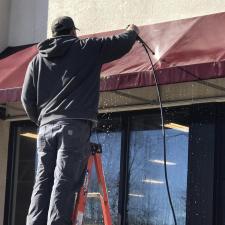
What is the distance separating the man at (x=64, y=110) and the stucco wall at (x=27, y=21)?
4.52m

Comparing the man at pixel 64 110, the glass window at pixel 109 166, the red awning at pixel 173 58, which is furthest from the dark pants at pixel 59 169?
the glass window at pixel 109 166

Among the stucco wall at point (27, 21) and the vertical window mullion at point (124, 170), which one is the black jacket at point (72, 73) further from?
the stucco wall at point (27, 21)

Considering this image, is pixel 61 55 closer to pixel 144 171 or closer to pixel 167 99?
pixel 167 99

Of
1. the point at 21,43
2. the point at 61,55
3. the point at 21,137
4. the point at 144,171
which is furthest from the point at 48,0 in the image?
the point at 61,55

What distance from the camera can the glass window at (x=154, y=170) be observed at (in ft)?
25.2

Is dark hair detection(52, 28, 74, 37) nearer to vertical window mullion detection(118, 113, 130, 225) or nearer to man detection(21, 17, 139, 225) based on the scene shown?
man detection(21, 17, 139, 225)

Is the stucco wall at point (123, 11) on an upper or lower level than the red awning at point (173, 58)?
upper

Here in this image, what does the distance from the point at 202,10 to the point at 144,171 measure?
217 centimetres

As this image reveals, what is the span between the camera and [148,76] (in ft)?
21.1

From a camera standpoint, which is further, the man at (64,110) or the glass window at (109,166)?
the glass window at (109,166)

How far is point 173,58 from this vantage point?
644cm

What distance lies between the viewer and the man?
4312 mm

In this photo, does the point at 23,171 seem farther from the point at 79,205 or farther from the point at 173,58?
the point at 79,205

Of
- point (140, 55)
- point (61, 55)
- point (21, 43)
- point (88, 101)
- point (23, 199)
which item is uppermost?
point (21, 43)
